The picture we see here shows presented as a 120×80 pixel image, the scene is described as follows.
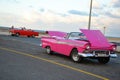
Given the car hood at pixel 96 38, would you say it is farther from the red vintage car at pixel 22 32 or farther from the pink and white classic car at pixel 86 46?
the red vintage car at pixel 22 32

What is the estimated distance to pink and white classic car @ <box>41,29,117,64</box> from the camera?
1528 centimetres

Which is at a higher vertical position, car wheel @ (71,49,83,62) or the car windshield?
the car windshield

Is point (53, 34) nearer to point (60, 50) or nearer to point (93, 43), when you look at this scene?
point (60, 50)

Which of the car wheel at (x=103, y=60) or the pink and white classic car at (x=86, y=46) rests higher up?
the pink and white classic car at (x=86, y=46)

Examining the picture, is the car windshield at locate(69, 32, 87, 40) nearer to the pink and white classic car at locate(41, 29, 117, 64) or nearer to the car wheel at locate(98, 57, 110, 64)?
the pink and white classic car at locate(41, 29, 117, 64)

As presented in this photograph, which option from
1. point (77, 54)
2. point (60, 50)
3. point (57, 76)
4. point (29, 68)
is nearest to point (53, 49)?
point (60, 50)

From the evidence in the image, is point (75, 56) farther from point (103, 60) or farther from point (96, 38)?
point (103, 60)

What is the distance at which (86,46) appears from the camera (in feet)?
49.8

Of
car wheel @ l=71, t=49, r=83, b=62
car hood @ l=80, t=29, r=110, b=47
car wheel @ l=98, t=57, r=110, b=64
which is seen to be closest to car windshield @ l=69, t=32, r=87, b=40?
car hood @ l=80, t=29, r=110, b=47

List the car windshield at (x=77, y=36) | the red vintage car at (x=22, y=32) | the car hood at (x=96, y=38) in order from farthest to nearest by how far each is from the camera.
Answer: the red vintage car at (x=22, y=32) → the car windshield at (x=77, y=36) → the car hood at (x=96, y=38)

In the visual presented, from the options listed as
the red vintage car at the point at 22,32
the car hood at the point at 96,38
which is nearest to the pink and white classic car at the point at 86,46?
the car hood at the point at 96,38

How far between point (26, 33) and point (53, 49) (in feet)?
109

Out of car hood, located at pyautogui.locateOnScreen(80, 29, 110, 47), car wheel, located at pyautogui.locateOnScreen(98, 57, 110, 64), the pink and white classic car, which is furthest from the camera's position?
car wheel, located at pyautogui.locateOnScreen(98, 57, 110, 64)

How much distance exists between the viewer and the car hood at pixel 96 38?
51.0ft
